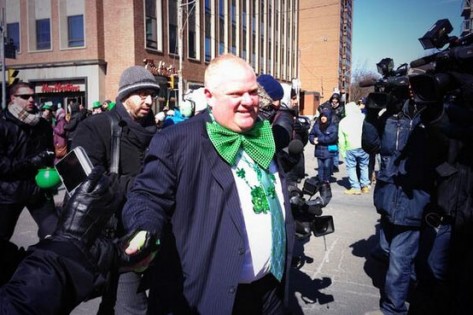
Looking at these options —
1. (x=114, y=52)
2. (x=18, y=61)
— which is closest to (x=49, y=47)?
(x=18, y=61)

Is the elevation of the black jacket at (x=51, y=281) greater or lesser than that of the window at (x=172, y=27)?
lesser

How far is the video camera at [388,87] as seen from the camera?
8.73ft

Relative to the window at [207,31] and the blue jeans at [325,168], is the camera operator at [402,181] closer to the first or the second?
the blue jeans at [325,168]

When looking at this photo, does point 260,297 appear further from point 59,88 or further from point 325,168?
point 59,88

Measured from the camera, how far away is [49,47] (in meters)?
22.2

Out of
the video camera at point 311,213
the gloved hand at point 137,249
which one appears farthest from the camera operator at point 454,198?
the gloved hand at point 137,249

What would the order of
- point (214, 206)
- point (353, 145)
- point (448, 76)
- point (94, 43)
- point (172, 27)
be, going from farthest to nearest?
1. point (172, 27)
2. point (94, 43)
3. point (353, 145)
4. point (448, 76)
5. point (214, 206)

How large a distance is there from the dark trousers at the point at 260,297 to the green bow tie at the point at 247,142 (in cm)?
66

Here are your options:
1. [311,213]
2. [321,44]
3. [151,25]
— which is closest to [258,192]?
[311,213]

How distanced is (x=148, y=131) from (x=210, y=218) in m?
1.45

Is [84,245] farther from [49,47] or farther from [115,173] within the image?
[49,47]

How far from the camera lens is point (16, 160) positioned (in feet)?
12.6

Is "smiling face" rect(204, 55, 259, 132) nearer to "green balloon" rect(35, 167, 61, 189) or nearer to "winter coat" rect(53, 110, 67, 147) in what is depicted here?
"green balloon" rect(35, 167, 61, 189)

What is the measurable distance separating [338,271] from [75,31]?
22.0m
